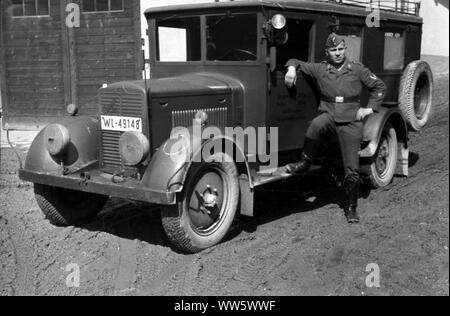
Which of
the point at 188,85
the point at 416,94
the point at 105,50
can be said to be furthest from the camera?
the point at 105,50

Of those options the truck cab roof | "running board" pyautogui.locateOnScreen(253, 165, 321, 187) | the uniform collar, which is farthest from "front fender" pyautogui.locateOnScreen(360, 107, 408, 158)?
the truck cab roof

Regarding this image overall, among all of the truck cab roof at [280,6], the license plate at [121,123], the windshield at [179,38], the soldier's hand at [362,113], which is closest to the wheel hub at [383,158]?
the soldier's hand at [362,113]

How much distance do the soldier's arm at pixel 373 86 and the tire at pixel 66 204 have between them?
291 centimetres

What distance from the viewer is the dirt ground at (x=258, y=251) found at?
3973 mm

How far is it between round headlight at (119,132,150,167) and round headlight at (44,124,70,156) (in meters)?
0.68

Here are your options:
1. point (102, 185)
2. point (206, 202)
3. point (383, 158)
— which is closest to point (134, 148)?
point (102, 185)

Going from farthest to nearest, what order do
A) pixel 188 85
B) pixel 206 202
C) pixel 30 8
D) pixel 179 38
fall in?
pixel 30 8
pixel 179 38
pixel 188 85
pixel 206 202

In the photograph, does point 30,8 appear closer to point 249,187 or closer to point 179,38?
point 179,38

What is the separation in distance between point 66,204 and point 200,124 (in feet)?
5.50

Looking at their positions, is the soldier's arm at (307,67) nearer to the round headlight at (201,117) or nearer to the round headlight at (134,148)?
the round headlight at (201,117)

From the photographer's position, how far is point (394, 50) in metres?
7.32

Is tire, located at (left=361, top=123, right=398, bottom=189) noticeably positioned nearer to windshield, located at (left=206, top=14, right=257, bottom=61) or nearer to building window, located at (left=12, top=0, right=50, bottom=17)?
windshield, located at (left=206, top=14, right=257, bottom=61)
